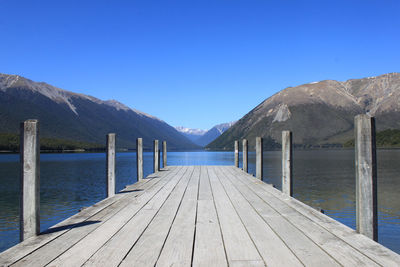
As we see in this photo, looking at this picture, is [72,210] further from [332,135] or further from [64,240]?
[332,135]

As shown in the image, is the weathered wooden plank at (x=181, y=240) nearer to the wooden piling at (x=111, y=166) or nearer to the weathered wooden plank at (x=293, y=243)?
the weathered wooden plank at (x=293, y=243)

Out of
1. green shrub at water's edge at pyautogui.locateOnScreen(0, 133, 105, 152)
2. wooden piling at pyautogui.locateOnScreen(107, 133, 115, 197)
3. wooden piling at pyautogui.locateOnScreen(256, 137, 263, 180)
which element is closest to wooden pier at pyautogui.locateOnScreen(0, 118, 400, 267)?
wooden piling at pyautogui.locateOnScreen(107, 133, 115, 197)

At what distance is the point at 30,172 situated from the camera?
448 centimetres

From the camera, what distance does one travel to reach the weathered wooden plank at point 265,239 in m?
3.26

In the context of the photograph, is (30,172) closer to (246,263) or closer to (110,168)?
(246,263)

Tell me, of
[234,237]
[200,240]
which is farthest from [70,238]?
[234,237]

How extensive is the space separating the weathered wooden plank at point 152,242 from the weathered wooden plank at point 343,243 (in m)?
1.86

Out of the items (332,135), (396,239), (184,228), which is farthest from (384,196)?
(332,135)

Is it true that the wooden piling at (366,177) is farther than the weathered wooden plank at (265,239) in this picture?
Yes

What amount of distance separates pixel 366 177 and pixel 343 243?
3.32 feet

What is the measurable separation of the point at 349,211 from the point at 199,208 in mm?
11189

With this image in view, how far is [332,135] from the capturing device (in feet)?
649

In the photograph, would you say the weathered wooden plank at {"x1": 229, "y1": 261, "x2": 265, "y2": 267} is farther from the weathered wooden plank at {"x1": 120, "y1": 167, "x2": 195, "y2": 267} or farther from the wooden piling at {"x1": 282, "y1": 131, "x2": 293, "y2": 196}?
the wooden piling at {"x1": 282, "y1": 131, "x2": 293, "y2": 196}

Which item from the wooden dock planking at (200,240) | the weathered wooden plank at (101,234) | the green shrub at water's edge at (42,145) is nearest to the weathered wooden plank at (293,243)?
the wooden dock planking at (200,240)
